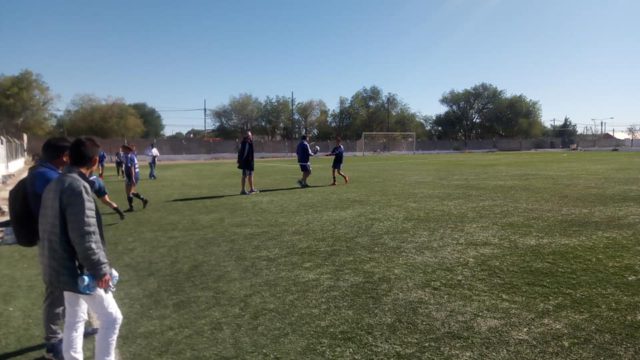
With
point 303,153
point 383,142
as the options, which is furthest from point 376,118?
point 303,153

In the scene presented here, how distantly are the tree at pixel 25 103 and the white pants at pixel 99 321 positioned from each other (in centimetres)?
6706

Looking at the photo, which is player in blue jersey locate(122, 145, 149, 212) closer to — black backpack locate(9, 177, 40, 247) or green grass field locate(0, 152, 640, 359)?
green grass field locate(0, 152, 640, 359)

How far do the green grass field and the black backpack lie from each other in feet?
3.61

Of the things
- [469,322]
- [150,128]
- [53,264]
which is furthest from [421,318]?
[150,128]

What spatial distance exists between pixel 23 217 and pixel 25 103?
68378mm

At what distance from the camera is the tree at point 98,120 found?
68.4 m

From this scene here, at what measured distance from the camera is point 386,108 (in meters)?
94.8

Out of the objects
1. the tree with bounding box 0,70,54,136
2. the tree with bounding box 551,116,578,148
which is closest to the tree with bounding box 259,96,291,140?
the tree with bounding box 0,70,54,136

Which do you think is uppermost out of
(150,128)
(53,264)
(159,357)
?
(150,128)

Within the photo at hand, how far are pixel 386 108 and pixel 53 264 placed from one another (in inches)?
3713

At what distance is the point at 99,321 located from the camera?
3186 millimetres

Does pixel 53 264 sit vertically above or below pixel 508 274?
above

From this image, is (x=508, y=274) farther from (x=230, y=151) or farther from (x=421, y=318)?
(x=230, y=151)

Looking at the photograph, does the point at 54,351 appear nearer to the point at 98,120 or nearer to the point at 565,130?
the point at 98,120
